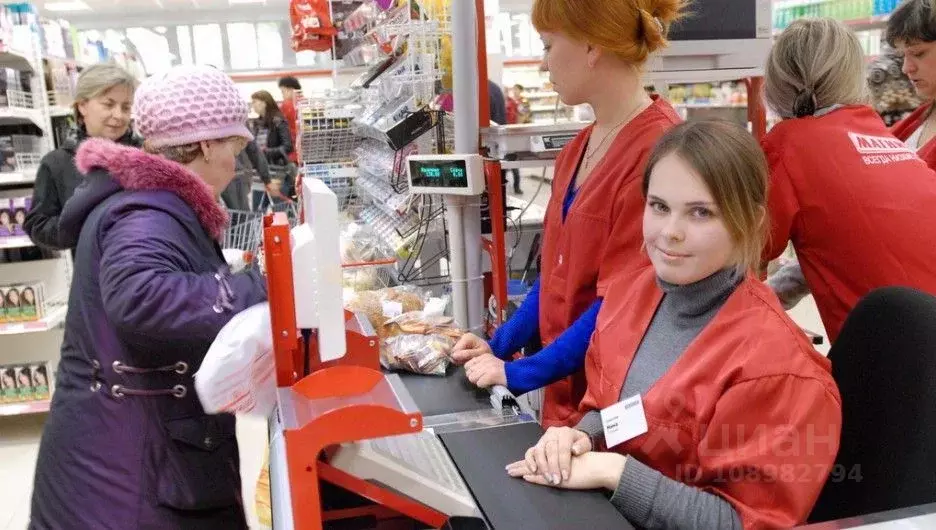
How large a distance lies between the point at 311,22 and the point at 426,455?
352cm

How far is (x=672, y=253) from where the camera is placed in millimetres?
1269

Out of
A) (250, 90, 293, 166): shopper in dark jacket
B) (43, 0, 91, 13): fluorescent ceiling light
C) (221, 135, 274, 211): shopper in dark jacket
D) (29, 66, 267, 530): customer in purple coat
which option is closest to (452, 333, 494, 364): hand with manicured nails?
(29, 66, 267, 530): customer in purple coat

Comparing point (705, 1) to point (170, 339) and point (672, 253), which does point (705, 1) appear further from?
point (170, 339)

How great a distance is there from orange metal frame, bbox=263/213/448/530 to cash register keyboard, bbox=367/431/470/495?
72 mm

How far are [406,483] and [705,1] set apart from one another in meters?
2.09

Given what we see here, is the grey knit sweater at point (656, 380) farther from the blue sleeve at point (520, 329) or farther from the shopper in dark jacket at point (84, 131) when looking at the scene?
the shopper in dark jacket at point (84, 131)

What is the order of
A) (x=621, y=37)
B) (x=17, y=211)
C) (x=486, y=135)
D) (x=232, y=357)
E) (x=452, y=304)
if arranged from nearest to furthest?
(x=232, y=357) → (x=621, y=37) → (x=486, y=135) → (x=452, y=304) → (x=17, y=211)

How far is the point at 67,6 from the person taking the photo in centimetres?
1565

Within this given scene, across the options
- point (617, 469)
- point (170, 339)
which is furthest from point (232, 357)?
point (617, 469)

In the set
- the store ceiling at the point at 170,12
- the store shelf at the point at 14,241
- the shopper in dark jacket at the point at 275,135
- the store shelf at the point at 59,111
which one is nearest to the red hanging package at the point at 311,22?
the store shelf at the point at 59,111

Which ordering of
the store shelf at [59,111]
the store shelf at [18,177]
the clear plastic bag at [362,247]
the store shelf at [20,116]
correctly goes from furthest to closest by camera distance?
1. the store shelf at [59,111]
2. the store shelf at [18,177]
3. the store shelf at [20,116]
4. the clear plastic bag at [362,247]

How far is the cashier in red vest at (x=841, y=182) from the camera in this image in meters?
1.90

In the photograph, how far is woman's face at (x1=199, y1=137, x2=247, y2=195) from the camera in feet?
5.56

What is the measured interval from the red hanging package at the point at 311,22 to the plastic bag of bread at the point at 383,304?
2.49 m
